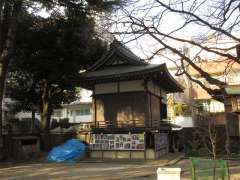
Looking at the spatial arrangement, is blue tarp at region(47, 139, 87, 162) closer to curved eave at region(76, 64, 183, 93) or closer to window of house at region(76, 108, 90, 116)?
curved eave at region(76, 64, 183, 93)

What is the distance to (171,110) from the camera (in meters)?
48.3

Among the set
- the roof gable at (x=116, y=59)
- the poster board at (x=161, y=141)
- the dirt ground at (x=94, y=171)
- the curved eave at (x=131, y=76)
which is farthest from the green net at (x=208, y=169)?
the roof gable at (x=116, y=59)

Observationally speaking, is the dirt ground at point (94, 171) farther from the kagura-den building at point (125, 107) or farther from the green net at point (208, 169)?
the green net at point (208, 169)

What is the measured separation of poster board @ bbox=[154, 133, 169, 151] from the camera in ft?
85.0

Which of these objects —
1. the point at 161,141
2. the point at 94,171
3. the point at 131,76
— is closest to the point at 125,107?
the point at 131,76

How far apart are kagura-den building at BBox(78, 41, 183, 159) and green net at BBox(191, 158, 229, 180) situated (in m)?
14.5

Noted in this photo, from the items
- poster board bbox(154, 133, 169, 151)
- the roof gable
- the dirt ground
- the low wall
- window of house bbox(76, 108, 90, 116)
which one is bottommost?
the dirt ground

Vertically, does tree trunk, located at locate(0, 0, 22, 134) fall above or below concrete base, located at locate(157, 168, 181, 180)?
above

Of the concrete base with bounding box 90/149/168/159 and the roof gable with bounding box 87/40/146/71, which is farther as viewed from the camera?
the roof gable with bounding box 87/40/146/71

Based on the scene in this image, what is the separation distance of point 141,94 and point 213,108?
22608 millimetres

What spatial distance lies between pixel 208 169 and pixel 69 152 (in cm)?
1653

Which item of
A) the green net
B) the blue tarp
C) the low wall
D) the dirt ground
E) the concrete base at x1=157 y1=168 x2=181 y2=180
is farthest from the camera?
the blue tarp

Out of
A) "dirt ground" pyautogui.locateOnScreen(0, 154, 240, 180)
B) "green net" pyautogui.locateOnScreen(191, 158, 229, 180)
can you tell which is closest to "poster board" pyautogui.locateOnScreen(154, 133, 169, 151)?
"dirt ground" pyautogui.locateOnScreen(0, 154, 240, 180)

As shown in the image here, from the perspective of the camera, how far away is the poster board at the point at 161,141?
25.9 meters
